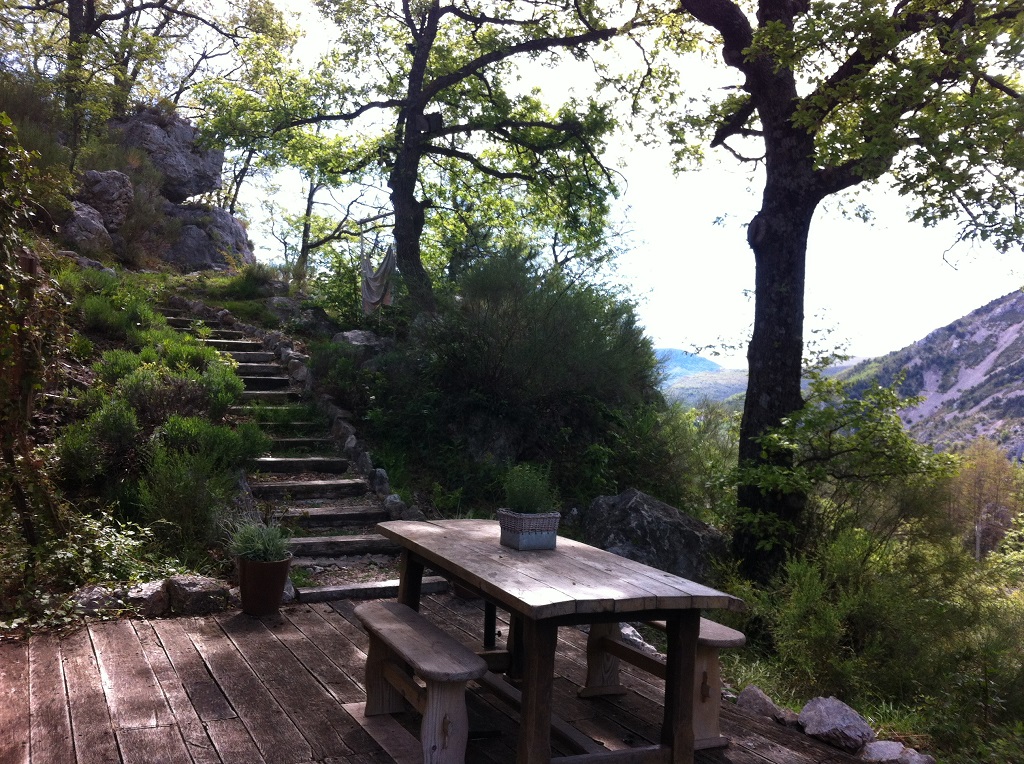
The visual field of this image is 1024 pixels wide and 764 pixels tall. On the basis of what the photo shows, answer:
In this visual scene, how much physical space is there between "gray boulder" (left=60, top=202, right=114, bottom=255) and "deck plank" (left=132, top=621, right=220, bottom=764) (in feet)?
33.2

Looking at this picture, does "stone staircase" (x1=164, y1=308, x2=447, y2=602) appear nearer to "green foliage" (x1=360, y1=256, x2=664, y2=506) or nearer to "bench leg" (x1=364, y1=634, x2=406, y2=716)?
"green foliage" (x1=360, y1=256, x2=664, y2=506)

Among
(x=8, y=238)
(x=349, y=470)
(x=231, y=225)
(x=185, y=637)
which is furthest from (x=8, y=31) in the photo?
(x=185, y=637)

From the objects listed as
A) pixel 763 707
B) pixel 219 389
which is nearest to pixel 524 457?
pixel 219 389

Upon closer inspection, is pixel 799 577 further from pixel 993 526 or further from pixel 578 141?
pixel 578 141

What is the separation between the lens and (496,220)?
1608cm

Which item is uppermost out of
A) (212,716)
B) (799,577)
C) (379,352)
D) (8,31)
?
(8,31)

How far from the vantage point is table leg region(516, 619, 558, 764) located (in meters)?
2.91

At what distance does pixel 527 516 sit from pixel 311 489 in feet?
14.1

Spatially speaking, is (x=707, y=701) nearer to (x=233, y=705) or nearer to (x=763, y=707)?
(x=763, y=707)

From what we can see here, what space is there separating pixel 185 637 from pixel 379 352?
553cm

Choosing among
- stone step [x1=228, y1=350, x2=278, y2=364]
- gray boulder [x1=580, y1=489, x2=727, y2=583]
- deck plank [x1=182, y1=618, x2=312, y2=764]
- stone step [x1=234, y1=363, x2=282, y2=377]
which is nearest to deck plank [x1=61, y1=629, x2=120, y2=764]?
deck plank [x1=182, y1=618, x2=312, y2=764]

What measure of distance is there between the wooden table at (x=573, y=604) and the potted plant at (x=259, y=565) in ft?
5.51

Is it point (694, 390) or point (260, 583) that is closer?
point (260, 583)

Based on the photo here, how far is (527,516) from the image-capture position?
3688 millimetres
